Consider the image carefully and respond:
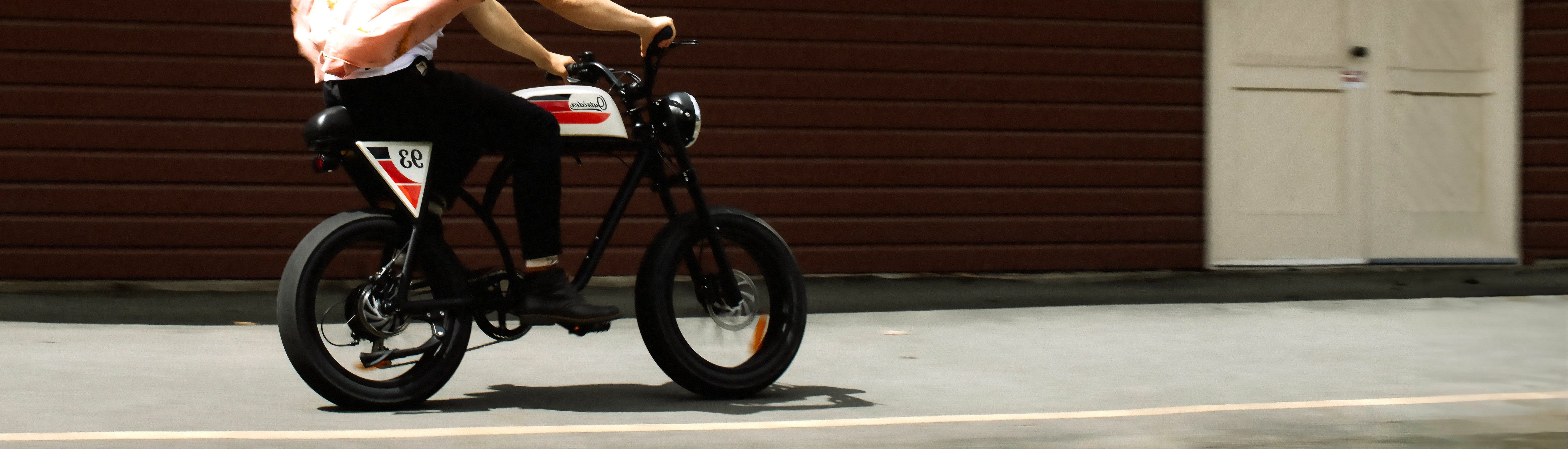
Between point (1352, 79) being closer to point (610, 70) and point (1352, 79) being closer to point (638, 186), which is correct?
point (638, 186)

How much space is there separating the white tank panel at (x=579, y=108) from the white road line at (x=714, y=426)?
2.98 ft

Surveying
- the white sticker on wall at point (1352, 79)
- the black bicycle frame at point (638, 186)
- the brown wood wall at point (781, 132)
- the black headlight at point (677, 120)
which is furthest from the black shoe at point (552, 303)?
the white sticker on wall at point (1352, 79)

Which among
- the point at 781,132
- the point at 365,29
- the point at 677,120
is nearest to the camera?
the point at 365,29

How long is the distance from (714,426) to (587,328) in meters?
0.53

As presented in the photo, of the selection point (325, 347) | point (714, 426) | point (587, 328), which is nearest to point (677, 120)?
point (587, 328)

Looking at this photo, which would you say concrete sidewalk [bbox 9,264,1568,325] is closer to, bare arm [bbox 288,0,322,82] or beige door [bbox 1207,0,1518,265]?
beige door [bbox 1207,0,1518,265]

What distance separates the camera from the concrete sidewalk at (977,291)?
6.75 meters

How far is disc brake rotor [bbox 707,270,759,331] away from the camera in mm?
4617

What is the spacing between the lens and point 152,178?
6918 mm

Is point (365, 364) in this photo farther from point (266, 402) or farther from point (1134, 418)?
point (1134, 418)

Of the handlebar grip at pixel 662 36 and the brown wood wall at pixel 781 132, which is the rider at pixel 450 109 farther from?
the brown wood wall at pixel 781 132

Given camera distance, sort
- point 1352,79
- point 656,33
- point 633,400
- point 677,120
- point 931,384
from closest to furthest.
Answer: point 656,33, point 677,120, point 633,400, point 931,384, point 1352,79

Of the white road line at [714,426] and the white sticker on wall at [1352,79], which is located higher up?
the white sticker on wall at [1352,79]

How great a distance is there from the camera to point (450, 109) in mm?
4230
